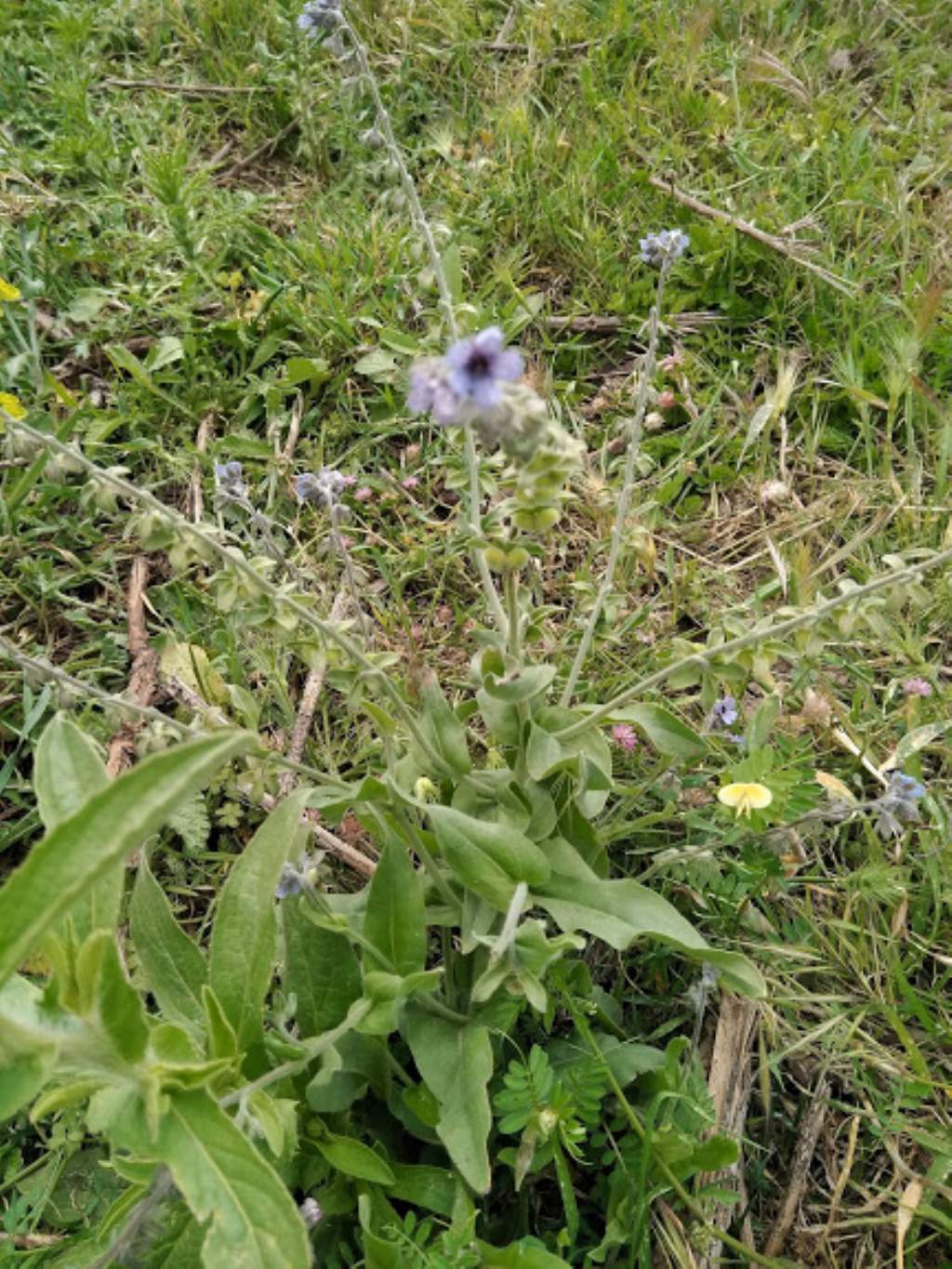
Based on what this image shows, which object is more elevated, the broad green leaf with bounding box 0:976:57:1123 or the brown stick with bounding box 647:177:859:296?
the broad green leaf with bounding box 0:976:57:1123

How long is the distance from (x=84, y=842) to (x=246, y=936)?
64 centimetres

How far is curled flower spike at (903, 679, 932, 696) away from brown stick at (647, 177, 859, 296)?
4.64 feet

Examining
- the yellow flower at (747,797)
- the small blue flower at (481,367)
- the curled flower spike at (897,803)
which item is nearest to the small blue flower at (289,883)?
the yellow flower at (747,797)

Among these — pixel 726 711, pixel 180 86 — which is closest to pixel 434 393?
pixel 726 711

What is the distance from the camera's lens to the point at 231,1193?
135 cm

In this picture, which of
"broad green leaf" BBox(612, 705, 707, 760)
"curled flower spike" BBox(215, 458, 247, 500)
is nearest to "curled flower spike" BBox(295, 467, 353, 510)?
"curled flower spike" BBox(215, 458, 247, 500)

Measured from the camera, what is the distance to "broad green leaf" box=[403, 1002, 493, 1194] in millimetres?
1787

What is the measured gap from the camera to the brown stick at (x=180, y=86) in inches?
171

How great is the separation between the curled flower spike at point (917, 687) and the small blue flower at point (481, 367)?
5.73 feet

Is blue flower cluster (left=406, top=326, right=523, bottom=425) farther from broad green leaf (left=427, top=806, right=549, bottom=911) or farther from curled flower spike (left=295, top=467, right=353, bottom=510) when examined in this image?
curled flower spike (left=295, top=467, right=353, bottom=510)

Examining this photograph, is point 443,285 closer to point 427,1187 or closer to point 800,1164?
point 427,1187

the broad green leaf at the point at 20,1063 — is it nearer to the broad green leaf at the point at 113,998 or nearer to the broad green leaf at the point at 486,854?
the broad green leaf at the point at 113,998

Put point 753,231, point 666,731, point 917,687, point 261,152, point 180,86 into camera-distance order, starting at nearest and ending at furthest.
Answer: point 666,731 → point 917,687 → point 753,231 → point 261,152 → point 180,86

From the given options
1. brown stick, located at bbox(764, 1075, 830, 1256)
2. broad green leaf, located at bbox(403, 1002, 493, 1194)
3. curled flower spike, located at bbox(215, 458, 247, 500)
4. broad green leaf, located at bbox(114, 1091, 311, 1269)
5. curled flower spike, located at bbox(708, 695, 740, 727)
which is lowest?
brown stick, located at bbox(764, 1075, 830, 1256)
